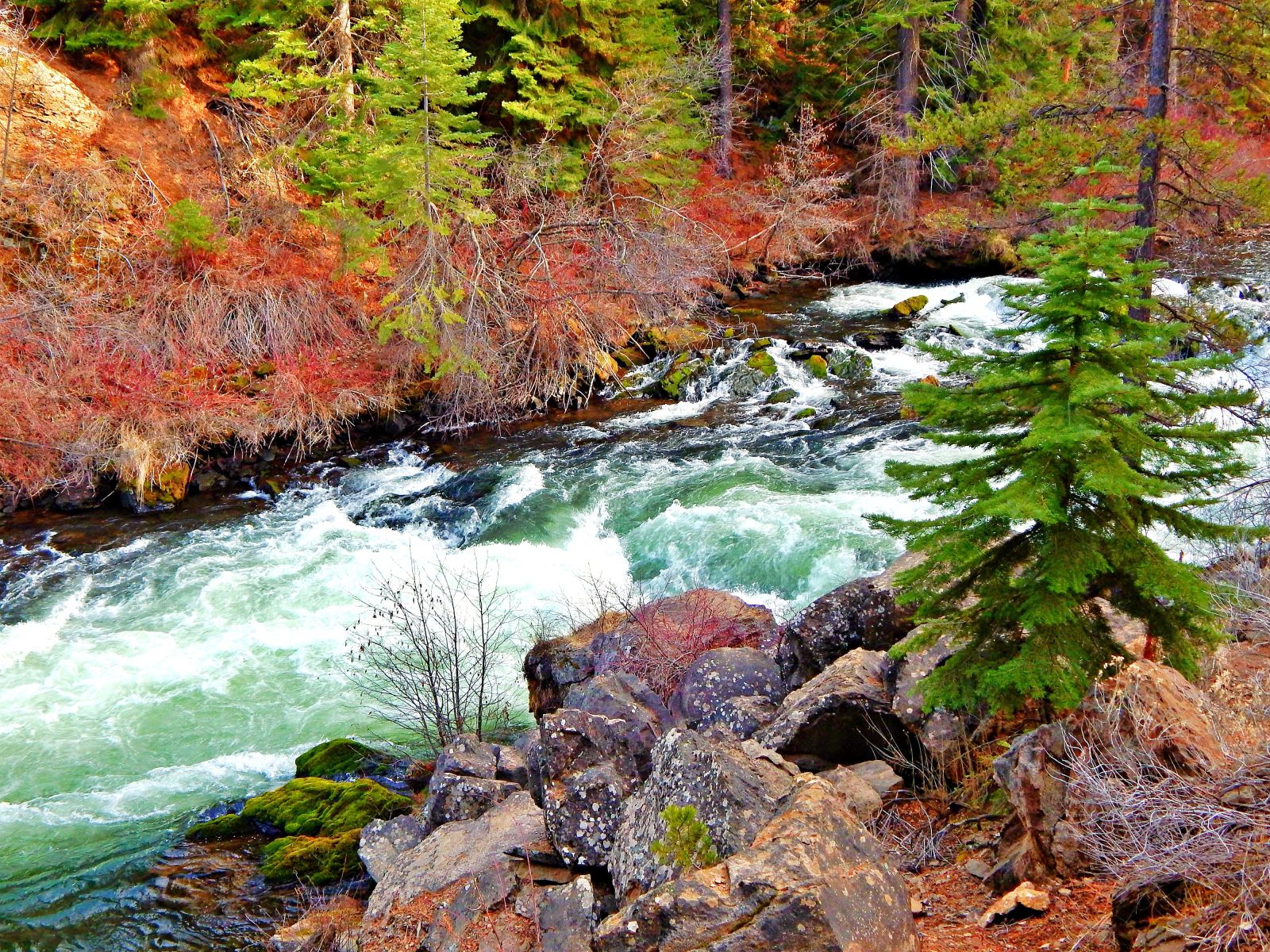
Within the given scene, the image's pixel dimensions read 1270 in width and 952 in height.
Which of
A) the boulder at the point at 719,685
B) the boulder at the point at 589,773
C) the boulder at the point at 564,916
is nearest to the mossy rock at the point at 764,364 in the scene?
the boulder at the point at 719,685

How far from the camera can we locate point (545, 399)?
1667cm

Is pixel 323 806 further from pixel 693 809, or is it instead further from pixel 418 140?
pixel 418 140

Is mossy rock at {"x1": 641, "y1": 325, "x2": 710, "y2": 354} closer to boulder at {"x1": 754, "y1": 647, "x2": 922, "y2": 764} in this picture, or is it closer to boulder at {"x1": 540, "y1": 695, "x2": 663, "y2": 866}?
boulder at {"x1": 540, "y1": 695, "x2": 663, "y2": 866}

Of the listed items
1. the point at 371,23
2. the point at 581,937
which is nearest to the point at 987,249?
the point at 371,23

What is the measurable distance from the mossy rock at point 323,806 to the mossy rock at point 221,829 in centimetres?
7

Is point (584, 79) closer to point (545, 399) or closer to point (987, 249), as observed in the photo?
point (545, 399)

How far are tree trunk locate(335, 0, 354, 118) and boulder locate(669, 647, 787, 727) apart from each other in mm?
12649

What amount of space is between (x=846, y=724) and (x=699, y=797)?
1726 mm

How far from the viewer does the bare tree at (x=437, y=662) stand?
338 inches

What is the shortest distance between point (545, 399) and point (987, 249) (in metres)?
12.2

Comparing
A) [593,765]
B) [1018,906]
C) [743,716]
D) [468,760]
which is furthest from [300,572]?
[1018,906]

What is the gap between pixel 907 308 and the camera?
67.9 feet

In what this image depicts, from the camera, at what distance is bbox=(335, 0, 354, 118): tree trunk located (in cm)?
1659

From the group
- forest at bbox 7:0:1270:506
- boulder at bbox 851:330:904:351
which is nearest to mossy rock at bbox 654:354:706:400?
forest at bbox 7:0:1270:506
